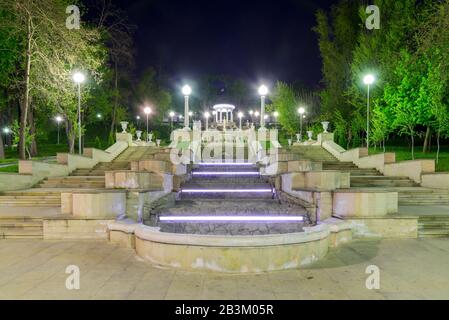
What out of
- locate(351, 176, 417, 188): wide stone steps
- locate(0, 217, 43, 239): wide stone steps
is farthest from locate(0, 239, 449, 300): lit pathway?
locate(351, 176, 417, 188): wide stone steps

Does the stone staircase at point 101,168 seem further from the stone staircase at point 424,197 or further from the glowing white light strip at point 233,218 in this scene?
the stone staircase at point 424,197

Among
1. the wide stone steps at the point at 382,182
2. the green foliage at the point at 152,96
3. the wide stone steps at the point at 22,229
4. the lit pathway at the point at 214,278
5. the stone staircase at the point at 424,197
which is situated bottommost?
the lit pathway at the point at 214,278

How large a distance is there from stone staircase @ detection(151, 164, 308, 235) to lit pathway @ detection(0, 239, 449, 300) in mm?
2190

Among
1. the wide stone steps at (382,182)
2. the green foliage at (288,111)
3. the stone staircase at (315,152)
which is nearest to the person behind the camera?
the wide stone steps at (382,182)

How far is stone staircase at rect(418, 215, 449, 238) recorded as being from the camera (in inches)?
391

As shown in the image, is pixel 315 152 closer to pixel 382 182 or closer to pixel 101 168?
pixel 382 182

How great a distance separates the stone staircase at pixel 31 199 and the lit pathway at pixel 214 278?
4.58 m

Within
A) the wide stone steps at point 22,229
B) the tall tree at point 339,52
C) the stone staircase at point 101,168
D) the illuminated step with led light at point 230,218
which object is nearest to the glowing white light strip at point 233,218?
the illuminated step with led light at point 230,218

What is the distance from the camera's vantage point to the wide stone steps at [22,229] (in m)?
9.95

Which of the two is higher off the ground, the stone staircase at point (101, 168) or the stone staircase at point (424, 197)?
the stone staircase at point (101, 168)

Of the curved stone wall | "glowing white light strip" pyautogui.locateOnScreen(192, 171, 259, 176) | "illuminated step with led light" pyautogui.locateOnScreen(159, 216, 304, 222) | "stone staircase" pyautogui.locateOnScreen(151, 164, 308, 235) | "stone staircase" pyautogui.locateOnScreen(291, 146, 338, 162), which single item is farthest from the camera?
"stone staircase" pyautogui.locateOnScreen(291, 146, 338, 162)

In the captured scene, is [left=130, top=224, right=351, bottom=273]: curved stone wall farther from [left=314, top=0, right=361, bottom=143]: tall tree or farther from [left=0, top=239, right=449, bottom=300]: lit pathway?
[left=314, top=0, right=361, bottom=143]: tall tree
